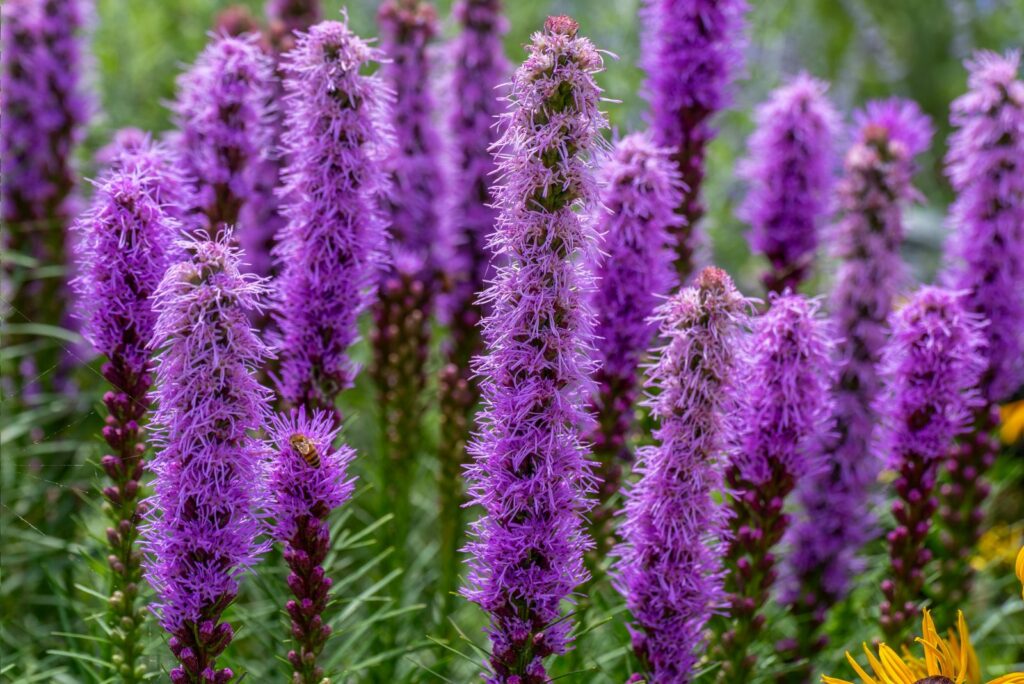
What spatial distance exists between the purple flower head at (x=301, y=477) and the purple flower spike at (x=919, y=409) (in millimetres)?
1465

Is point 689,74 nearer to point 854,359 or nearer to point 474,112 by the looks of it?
point 474,112

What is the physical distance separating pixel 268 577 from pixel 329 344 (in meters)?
0.71

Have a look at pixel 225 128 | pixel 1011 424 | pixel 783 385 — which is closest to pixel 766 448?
pixel 783 385

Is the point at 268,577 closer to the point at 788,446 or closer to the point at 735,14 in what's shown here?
the point at 788,446

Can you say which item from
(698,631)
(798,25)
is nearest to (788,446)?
(698,631)

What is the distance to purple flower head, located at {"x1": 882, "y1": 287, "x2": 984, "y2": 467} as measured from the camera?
2816 millimetres

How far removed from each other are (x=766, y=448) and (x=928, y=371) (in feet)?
1.59

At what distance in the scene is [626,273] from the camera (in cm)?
297

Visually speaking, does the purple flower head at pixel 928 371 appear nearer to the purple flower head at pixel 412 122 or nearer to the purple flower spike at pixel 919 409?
the purple flower spike at pixel 919 409

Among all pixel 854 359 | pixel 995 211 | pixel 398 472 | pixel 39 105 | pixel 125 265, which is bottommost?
pixel 398 472

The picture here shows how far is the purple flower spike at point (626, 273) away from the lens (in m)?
2.95

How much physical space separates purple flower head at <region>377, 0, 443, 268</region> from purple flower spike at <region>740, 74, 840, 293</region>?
111 cm

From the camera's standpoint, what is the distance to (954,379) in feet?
9.29

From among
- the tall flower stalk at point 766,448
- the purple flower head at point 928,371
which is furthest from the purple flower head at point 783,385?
the purple flower head at point 928,371
